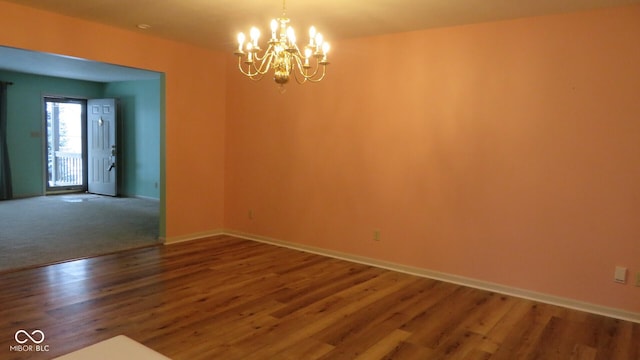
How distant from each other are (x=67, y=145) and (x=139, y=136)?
2.07 metres

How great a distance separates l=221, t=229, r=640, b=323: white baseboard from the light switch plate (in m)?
0.24

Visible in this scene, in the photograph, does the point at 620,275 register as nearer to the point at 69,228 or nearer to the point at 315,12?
the point at 315,12

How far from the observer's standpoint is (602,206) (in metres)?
3.59

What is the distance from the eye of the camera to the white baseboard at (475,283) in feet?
11.7

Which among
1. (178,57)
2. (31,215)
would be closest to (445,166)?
(178,57)

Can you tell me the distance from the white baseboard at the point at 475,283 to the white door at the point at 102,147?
5.36 meters

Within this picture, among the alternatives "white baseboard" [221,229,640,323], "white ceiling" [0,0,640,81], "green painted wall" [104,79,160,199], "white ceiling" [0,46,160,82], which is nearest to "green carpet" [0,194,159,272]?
"green painted wall" [104,79,160,199]

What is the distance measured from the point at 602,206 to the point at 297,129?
3259 millimetres

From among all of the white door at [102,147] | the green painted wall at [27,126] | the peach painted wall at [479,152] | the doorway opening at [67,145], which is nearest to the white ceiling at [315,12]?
the peach painted wall at [479,152]

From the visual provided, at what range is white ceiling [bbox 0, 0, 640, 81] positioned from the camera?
3.57m

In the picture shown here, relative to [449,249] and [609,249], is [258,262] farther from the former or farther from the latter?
[609,249]

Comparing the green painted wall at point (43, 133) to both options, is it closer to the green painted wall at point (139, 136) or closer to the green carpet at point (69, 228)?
the green painted wall at point (139, 136)

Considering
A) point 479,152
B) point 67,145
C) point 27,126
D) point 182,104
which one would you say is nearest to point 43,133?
point 27,126

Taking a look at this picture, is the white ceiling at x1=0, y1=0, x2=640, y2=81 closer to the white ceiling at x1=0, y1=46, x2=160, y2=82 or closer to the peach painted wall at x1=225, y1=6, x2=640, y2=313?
the peach painted wall at x1=225, y1=6, x2=640, y2=313
